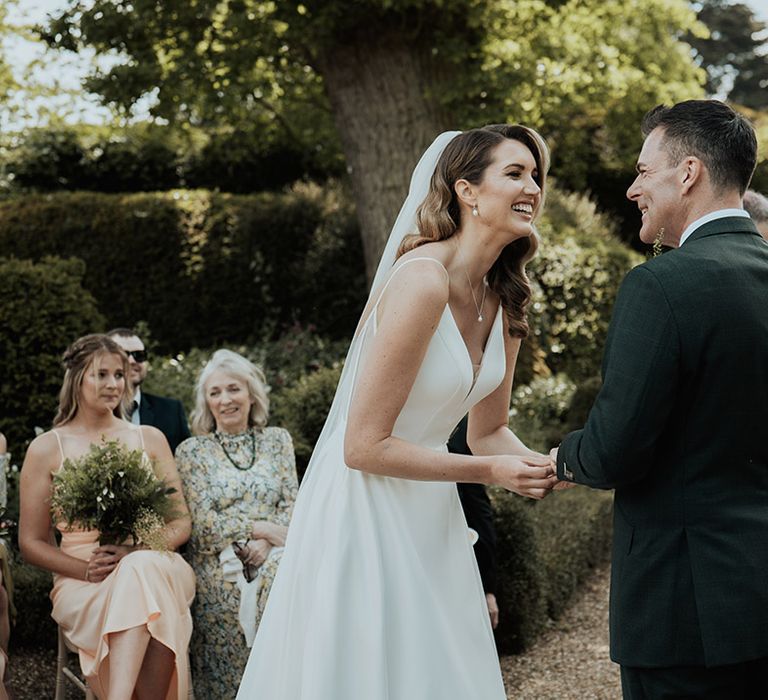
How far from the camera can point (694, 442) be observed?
99.8 inches

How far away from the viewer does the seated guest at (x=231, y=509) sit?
5.29 metres

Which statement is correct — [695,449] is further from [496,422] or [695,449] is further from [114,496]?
[114,496]

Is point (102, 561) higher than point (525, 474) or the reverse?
the reverse

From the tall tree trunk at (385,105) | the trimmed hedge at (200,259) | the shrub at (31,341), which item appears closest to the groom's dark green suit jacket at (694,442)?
the shrub at (31,341)

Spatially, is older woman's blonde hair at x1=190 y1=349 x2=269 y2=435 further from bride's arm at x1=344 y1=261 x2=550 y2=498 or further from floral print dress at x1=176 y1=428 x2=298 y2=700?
bride's arm at x1=344 y1=261 x2=550 y2=498

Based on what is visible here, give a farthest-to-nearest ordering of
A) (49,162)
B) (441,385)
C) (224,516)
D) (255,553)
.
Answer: (49,162)
(224,516)
(255,553)
(441,385)

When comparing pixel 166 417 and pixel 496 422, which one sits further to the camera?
pixel 166 417

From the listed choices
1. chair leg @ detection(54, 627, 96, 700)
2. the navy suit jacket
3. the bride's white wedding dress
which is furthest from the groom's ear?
the navy suit jacket

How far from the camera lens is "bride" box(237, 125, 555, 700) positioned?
3004 mm

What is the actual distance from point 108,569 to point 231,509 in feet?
2.51

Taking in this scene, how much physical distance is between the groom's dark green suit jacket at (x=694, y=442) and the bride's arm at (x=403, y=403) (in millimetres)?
492

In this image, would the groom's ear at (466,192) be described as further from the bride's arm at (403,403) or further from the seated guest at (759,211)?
the seated guest at (759,211)

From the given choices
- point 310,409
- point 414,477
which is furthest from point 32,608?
point 414,477

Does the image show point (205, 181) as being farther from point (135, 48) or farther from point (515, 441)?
point (515, 441)
